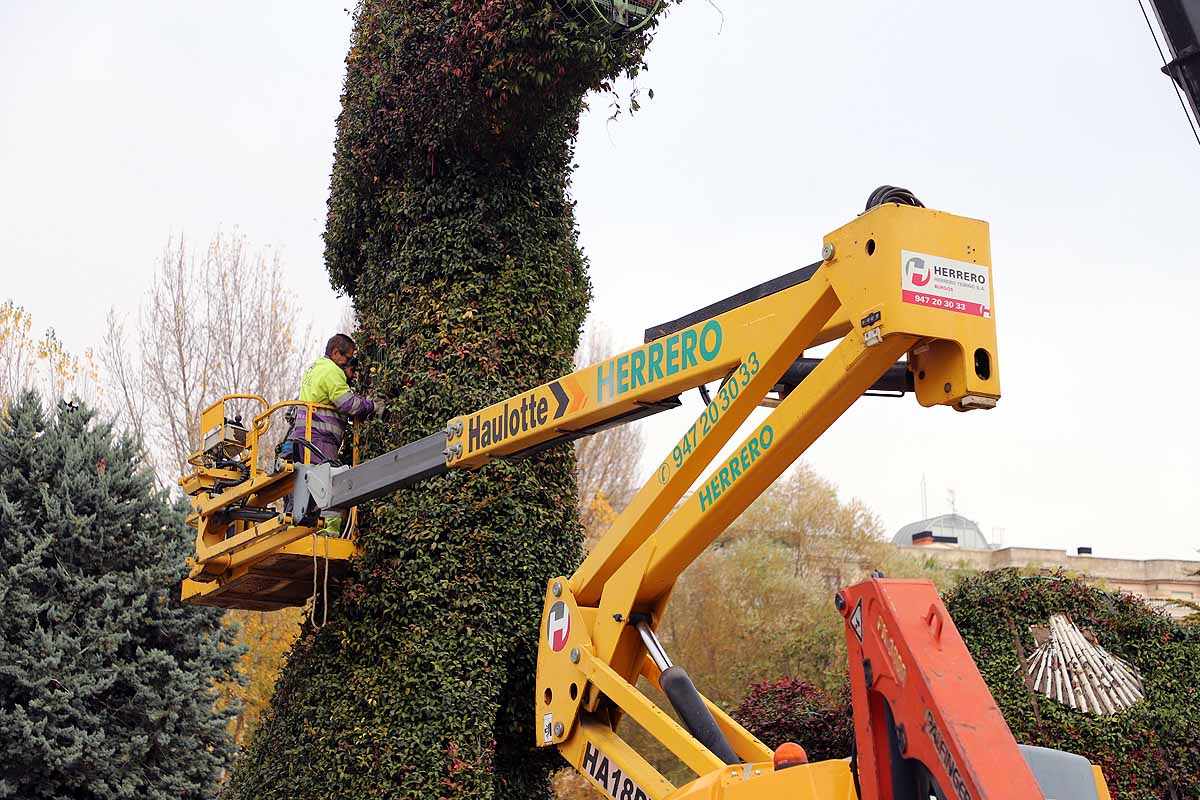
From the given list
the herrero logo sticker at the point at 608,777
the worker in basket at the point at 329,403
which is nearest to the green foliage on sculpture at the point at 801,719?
the worker in basket at the point at 329,403

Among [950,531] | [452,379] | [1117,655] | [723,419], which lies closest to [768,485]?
[723,419]

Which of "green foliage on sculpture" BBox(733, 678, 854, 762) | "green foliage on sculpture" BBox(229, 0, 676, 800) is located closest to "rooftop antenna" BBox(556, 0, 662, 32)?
"green foliage on sculpture" BBox(229, 0, 676, 800)

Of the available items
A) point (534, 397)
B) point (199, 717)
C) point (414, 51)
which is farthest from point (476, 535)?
point (199, 717)

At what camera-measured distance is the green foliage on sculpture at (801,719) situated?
15.4 metres

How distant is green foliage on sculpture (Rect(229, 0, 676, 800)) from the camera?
10.9 m

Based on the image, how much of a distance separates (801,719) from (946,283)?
10.8 meters

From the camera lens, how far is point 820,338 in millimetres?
6453

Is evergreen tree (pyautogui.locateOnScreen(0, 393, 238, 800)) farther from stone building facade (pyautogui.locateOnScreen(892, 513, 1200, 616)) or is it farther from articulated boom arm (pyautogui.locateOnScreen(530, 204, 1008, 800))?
stone building facade (pyautogui.locateOnScreen(892, 513, 1200, 616))

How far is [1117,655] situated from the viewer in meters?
13.1

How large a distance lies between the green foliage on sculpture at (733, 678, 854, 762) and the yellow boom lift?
26.9 feet

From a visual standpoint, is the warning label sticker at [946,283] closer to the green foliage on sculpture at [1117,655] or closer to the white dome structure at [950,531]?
the green foliage on sculpture at [1117,655]

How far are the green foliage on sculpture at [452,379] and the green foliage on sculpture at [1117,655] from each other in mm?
4554

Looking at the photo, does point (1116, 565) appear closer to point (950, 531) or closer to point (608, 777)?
point (950, 531)

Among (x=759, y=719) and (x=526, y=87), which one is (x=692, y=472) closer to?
(x=526, y=87)
